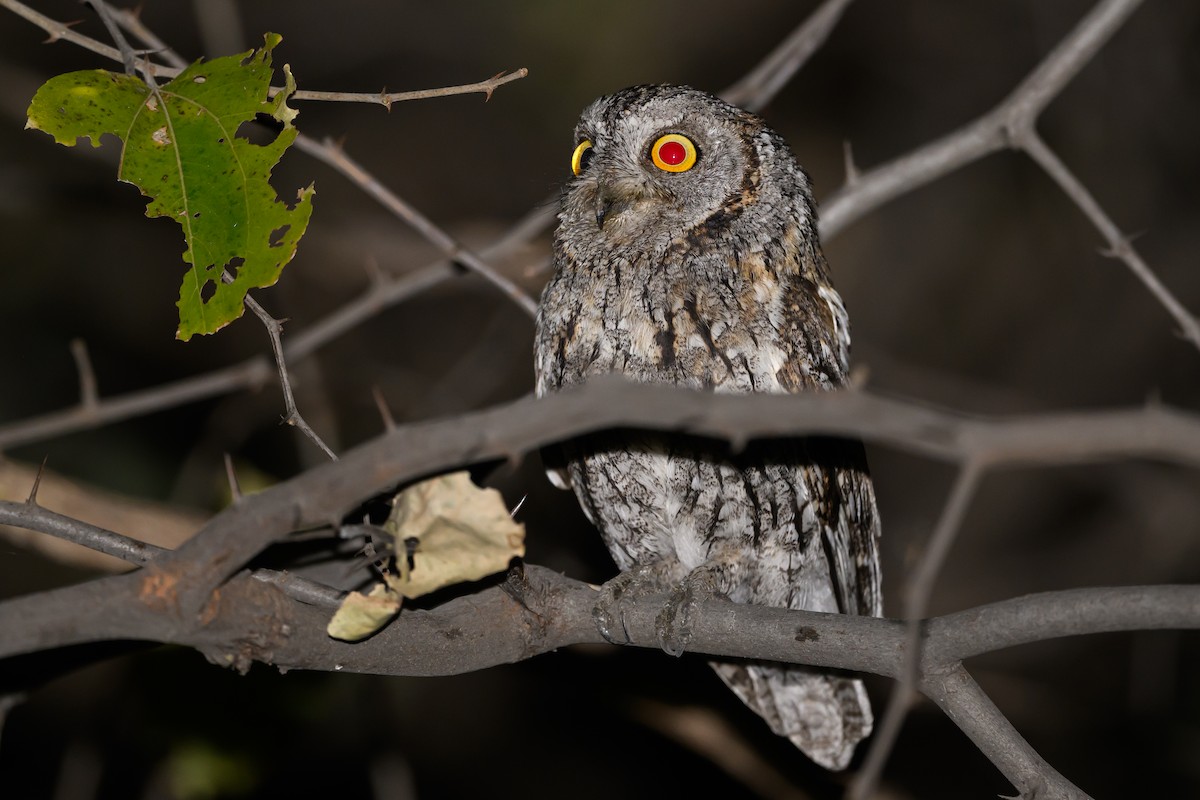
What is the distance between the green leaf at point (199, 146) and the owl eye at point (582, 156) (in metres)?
1.24

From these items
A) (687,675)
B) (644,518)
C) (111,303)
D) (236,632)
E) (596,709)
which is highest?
(111,303)

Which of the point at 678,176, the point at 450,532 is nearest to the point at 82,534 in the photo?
the point at 450,532

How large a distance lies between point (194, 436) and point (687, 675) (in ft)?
9.78

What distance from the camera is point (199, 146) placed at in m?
2.01

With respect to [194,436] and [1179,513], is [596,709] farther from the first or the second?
[1179,513]

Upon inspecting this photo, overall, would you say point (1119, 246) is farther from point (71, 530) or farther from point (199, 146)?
point (71, 530)

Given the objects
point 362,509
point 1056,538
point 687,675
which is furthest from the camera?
point 1056,538

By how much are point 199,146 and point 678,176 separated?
1.35m

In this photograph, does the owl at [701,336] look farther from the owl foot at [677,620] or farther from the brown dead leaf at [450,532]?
the brown dead leaf at [450,532]

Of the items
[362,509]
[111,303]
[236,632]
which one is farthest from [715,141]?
[111,303]

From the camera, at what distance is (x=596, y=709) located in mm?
5992

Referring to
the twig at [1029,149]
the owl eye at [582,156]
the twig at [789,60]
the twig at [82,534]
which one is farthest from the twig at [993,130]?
the twig at [82,534]

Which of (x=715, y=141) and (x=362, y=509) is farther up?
(x=715, y=141)

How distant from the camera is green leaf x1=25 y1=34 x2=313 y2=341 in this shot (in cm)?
197
